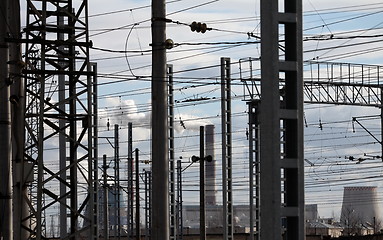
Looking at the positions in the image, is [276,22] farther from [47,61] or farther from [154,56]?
[47,61]

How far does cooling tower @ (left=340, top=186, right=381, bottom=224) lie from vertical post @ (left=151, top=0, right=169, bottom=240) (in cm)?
12364

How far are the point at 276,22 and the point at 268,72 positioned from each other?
438 millimetres

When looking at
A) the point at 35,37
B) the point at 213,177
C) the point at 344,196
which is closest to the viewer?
the point at 35,37

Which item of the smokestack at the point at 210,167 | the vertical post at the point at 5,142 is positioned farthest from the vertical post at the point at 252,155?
the smokestack at the point at 210,167

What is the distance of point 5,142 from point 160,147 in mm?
8194

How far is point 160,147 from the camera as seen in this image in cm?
1642

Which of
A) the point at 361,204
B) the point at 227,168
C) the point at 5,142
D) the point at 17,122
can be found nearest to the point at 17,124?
the point at 17,122

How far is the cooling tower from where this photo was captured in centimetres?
14150

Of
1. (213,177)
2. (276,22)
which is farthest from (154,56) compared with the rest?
(213,177)

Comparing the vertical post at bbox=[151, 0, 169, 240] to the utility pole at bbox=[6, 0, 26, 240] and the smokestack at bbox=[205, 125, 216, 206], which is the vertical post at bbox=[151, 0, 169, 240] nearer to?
the utility pole at bbox=[6, 0, 26, 240]

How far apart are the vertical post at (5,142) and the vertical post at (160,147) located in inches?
295

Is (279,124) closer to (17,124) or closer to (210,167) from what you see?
(17,124)

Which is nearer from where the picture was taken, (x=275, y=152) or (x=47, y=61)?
(x=275, y=152)

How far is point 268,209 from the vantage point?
828cm
